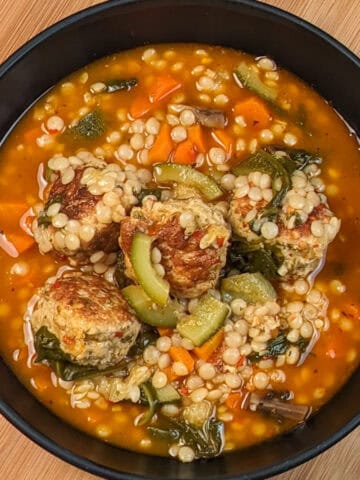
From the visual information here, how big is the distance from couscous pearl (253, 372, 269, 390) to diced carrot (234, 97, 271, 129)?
1404 millimetres

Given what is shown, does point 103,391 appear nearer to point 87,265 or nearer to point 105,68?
point 87,265

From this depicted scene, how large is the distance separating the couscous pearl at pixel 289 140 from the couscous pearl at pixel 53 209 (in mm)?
1352

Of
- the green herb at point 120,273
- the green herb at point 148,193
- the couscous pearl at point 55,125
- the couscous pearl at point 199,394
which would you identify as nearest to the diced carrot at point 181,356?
the couscous pearl at point 199,394

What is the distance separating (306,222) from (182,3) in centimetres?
143

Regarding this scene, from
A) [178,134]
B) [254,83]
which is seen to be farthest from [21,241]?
[254,83]

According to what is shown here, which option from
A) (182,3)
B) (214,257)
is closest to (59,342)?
(214,257)

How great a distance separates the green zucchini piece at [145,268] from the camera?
13.7 feet

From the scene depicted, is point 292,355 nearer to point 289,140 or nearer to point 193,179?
point 193,179

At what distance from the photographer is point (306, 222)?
4.36 m

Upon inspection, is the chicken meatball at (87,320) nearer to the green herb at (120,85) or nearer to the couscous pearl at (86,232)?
the couscous pearl at (86,232)

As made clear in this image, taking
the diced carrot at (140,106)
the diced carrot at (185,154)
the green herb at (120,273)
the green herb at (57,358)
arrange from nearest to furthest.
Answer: the green herb at (57,358) < the green herb at (120,273) < the diced carrot at (185,154) < the diced carrot at (140,106)

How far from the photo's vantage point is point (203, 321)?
14.5ft

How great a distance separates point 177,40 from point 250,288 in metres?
1.56

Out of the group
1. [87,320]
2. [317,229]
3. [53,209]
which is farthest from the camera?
[53,209]
